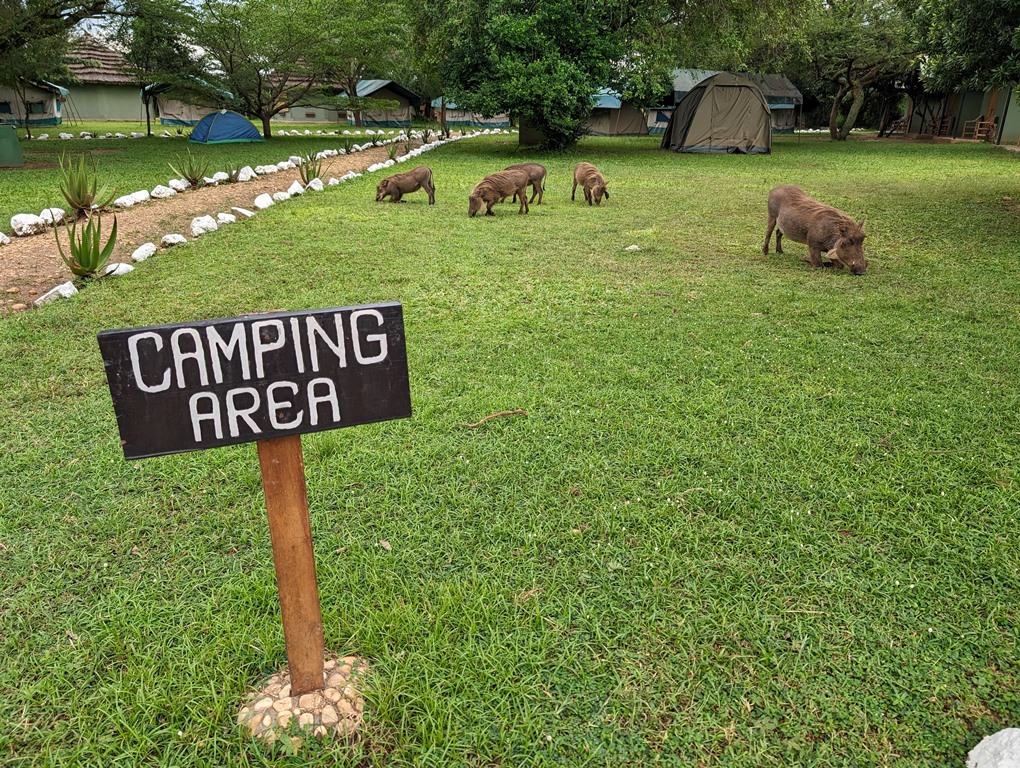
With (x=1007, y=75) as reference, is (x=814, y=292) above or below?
below

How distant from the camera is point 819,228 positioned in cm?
712

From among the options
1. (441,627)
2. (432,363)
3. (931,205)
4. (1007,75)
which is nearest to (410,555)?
(441,627)

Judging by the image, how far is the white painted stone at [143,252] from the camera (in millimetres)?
7355

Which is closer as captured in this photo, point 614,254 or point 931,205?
point 614,254

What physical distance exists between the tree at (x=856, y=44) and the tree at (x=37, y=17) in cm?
2396

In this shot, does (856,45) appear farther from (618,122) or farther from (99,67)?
(99,67)

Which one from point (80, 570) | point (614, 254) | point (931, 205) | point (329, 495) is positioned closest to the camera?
point (80, 570)

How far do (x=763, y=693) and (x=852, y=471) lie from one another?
1596 millimetres

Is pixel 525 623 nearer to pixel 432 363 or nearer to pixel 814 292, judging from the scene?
pixel 432 363

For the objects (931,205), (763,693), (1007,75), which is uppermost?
(1007,75)

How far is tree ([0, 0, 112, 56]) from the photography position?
565 inches

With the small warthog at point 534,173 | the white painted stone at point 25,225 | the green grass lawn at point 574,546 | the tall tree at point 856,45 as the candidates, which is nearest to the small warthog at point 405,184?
the small warthog at point 534,173

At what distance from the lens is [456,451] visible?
358cm

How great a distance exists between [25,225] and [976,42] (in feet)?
42.4
